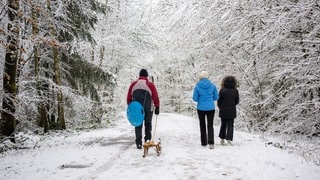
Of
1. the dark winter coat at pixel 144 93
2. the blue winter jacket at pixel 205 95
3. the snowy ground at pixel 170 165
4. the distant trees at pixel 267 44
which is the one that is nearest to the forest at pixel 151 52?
the distant trees at pixel 267 44

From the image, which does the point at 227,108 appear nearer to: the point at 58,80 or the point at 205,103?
the point at 205,103

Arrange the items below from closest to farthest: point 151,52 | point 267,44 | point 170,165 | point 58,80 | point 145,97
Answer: point 170,165 → point 145,97 → point 267,44 → point 58,80 → point 151,52

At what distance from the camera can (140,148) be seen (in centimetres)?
846

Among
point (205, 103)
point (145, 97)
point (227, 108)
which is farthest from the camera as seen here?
point (227, 108)

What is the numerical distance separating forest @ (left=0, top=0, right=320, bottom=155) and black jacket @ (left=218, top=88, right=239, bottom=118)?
1.39 m

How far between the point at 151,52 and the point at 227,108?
16.6m

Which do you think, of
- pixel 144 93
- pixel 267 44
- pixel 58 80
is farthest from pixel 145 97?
pixel 58 80

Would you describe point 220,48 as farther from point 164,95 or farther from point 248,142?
point 164,95

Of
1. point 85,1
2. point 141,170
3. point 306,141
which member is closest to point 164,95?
point 85,1

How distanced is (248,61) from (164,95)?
129 ft

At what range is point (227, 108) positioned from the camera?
351 inches

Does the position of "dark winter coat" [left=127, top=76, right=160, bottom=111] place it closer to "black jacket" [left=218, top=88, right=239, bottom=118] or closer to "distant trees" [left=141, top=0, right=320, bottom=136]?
"black jacket" [left=218, top=88, right=239, bottom=118]

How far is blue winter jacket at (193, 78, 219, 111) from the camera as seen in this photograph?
8.62 metres

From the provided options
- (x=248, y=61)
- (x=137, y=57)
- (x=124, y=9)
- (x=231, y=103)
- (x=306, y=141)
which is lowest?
(x=306, y=141)
